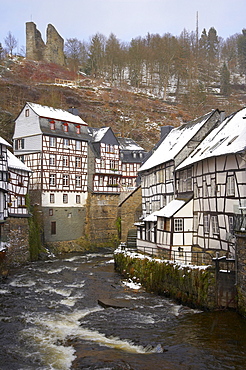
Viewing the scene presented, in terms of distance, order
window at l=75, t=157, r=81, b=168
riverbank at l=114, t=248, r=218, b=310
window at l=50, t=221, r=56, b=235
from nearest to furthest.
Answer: riverbank at l=114, t=248, r=218, b=310, window at l=50, t=221, r=56, b=235, window at l=75, t=157, r=81, b=168

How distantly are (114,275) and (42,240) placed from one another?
42.2ft

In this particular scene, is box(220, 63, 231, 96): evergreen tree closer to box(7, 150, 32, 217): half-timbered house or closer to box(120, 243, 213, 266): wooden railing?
box(7, 150, 32, 217): half-timbered house

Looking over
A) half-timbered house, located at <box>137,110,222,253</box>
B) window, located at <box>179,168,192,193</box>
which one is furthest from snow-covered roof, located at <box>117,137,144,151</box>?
window, located at <box>179,168,192,193</box>

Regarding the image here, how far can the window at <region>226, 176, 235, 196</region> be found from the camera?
59.7ft

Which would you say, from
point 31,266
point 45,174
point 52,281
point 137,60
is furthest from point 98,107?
point 52,281

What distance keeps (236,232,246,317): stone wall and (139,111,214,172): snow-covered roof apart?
35.4ft

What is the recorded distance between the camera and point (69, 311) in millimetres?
17016

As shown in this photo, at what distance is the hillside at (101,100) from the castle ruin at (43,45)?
4.60m

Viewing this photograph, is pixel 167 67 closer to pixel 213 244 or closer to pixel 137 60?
pixel 137 60

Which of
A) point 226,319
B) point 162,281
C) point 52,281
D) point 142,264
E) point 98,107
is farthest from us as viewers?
point 98,107

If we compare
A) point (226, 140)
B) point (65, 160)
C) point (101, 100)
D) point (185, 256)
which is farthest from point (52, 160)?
point (101, 100)

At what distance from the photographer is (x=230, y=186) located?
18484 millimetres

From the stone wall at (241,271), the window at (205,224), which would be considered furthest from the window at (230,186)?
the stone wall at (241,271)

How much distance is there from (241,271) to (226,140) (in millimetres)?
7310
